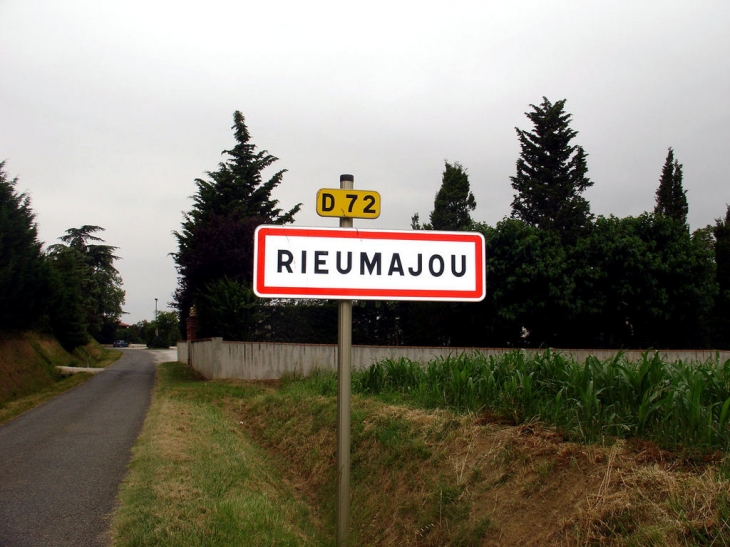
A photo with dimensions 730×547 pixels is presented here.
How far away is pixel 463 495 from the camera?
15.6 feet

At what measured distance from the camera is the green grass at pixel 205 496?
17.1ft

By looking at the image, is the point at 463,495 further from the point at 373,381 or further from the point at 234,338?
the point at 234,338

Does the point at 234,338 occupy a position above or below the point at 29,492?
above

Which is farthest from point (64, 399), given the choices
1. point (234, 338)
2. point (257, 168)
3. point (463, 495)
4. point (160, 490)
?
point (257, 168)

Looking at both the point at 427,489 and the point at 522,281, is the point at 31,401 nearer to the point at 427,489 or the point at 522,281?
the point at 427,489

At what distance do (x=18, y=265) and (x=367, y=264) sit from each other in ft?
84.9

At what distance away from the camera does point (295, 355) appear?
19.5m

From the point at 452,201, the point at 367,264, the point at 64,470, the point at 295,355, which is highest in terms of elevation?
the point at 452,201

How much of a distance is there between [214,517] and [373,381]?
502 cm

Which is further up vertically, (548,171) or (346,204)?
(548,171)

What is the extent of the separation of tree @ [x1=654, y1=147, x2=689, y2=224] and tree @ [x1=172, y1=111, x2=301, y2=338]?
26459 mm

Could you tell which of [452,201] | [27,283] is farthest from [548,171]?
[27,283]

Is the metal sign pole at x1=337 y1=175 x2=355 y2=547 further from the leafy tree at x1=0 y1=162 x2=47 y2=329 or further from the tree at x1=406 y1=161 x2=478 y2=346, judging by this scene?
the leafy tree at x1=0 y1=162 x2=47 y2=329

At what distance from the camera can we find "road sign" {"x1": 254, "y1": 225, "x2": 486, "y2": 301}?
405 centimetres
